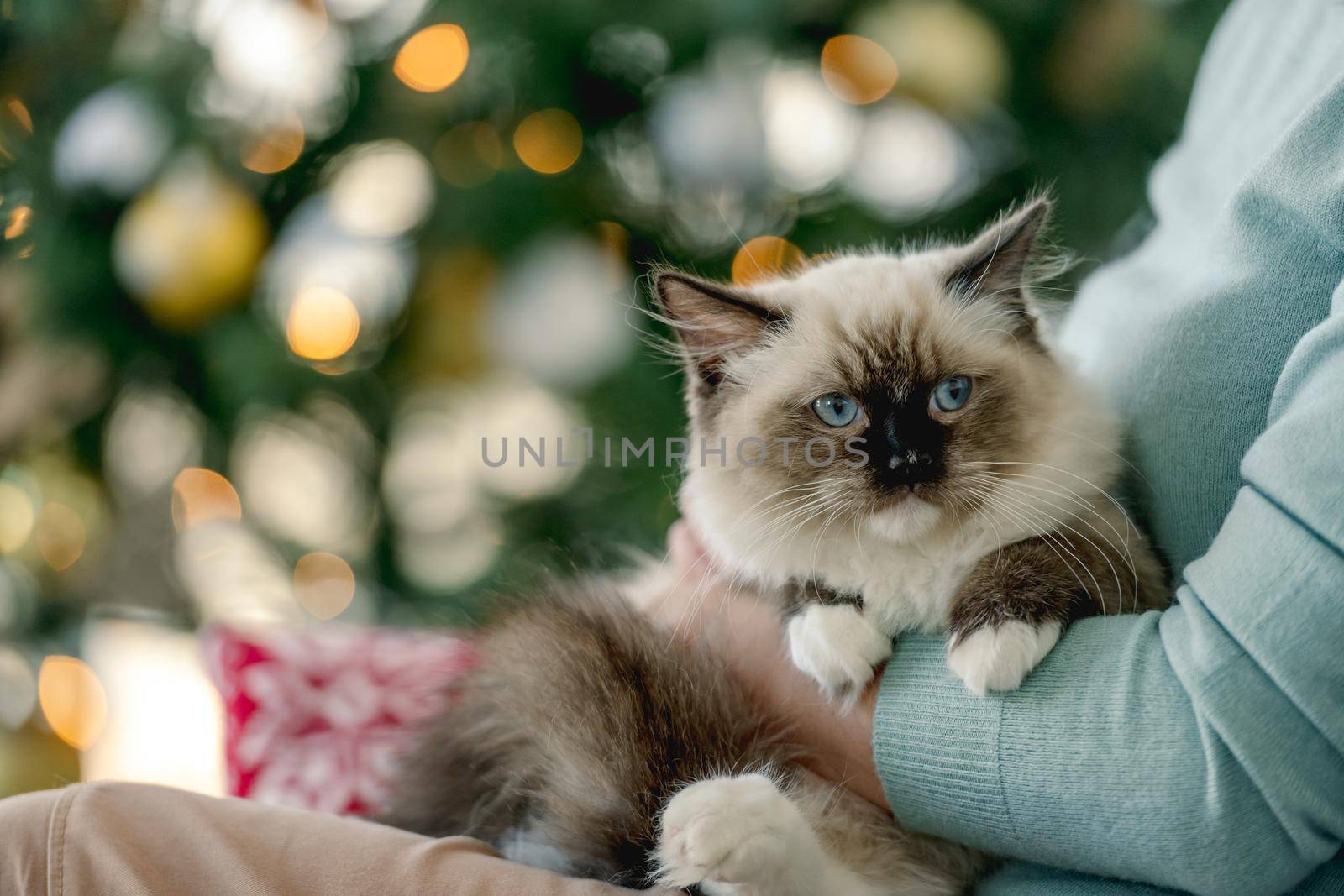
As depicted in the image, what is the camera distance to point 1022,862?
846 mm

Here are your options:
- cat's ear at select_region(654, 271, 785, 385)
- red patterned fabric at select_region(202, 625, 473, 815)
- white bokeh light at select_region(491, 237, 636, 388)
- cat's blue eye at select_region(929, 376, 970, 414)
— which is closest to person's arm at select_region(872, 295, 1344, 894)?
cat's blue eye at select_region(929, 376, 970, 414)

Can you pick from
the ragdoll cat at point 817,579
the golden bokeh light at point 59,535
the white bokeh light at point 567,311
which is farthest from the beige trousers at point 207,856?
the golden bokeh light at point 59,535

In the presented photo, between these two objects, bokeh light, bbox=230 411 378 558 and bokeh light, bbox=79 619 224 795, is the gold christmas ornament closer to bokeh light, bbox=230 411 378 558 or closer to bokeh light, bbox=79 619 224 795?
bokeh light, bbox=230 411 378 558

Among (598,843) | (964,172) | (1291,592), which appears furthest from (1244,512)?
(964,172)

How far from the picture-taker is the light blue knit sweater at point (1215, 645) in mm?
642

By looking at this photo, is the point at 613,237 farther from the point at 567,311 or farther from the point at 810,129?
the point at 810,129

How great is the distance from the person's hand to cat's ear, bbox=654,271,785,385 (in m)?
0.25

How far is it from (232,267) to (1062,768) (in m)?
1.55

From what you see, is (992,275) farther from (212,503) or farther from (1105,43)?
(212,503)

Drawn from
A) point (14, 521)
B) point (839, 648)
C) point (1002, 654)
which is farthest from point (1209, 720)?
point (14, 521)

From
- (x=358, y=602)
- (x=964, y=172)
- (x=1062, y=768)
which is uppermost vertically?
(x=964, y=172)

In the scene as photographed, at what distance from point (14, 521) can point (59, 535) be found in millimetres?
79

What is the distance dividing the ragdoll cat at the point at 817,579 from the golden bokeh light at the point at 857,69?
0.68 metres

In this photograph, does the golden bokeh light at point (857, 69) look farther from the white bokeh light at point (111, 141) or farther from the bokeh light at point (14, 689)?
the bokeh light at point (14, 689)
